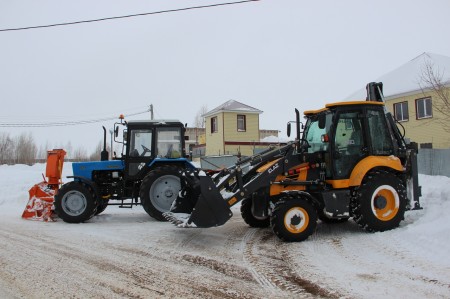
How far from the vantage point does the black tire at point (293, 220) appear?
667 cm

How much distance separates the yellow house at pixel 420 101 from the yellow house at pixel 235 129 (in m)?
8.63

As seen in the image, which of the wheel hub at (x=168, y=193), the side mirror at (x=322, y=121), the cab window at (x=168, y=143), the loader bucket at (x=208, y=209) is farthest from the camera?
the cab window at (x=168, y=143)

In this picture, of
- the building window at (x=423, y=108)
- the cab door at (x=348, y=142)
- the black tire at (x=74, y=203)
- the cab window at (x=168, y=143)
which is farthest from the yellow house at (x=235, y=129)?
the cab door at (x=348, y=142)

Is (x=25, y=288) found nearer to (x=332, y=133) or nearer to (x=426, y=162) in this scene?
(x=332, y=133)

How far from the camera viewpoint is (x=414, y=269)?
193 inches

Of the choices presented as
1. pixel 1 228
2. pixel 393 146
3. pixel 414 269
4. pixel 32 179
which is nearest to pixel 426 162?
pixel 393 146

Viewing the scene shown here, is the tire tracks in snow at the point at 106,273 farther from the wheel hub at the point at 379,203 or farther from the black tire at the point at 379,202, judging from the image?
the wheel hub at the point at 379,203

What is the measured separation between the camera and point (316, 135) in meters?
7.80

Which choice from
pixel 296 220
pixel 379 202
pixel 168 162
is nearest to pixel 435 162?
pixel 379 202

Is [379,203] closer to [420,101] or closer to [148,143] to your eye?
[148,143]

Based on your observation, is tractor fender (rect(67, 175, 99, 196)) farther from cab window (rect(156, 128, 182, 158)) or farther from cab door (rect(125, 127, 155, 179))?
cab window (rect(156, 128, 182, 158))

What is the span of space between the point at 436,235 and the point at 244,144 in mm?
23982

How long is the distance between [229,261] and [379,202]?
3.18 metres

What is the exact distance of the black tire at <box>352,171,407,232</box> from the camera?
23.0 ft
